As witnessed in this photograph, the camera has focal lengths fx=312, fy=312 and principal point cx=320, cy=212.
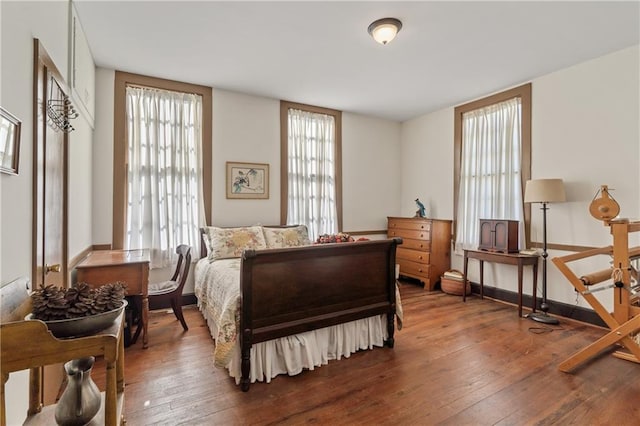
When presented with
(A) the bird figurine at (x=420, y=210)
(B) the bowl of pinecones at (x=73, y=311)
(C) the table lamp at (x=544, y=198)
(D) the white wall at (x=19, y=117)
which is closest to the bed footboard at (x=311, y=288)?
(B) the bowl of pinecones at (x=73, y=311)

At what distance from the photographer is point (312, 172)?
16.3 ft

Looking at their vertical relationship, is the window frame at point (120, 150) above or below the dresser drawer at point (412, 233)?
above

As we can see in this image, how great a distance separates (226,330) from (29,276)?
3.74 feet

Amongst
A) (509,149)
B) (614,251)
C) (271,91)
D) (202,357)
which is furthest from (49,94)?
(509,149)

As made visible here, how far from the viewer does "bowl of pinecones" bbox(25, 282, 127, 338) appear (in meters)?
1.11

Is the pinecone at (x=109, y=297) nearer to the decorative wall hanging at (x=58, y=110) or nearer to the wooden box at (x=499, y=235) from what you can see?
the decorative wall hanging at (x=58, y=110)

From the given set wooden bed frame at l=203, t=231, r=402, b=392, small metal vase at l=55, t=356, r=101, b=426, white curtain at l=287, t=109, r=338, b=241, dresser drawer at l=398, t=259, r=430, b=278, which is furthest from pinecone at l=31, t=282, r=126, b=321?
dresser drawer at l=398, t=259, r=430, b=278

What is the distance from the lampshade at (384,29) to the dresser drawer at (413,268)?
3.32 meters

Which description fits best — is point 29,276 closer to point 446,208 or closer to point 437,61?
point 437,61

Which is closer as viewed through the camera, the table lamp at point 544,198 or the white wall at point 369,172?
the table lamp at point 544,198

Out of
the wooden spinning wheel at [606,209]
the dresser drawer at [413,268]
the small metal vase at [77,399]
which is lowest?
the dresser drawer at [413,268]

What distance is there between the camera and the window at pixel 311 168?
15.6 ft

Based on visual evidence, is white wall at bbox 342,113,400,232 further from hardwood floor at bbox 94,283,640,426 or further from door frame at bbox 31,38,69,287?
door frame at bbox 31,38,69,287

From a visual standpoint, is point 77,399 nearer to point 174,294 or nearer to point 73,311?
point 73,311
